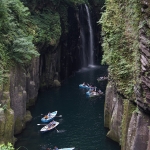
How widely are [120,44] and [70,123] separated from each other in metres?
9.49

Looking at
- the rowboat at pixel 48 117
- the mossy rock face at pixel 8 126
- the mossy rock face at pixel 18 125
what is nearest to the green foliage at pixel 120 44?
the mossy rock face at pixel 8 126

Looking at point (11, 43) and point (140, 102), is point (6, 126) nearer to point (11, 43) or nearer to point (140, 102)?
point (11, 43)

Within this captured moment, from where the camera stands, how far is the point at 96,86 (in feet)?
134

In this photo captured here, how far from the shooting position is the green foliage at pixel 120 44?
19688mm

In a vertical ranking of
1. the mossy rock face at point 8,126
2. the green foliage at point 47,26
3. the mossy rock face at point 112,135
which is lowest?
the mossy rock face at point 112,135

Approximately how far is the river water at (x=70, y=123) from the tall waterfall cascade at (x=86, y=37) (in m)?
13.2

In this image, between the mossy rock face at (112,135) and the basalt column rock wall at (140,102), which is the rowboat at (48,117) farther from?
the basalt column rock wall at (140,102)

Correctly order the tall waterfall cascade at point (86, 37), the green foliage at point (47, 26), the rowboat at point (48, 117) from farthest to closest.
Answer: the tall waterfall cascade at point (86, 37) < the green foliage at point (47, 26) < the rowboat at point (48, 117)

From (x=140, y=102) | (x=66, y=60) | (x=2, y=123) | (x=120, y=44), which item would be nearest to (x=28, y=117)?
(x=2, y=123)

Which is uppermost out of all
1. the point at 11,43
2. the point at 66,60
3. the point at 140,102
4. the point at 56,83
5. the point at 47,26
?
the point at 47,26

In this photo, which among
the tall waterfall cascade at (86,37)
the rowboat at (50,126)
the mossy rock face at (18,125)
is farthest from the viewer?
the tall waterfall cascade at (86,37)

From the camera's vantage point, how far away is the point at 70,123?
26.9 metres

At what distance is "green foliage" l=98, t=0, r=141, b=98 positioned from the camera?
19.7 metres

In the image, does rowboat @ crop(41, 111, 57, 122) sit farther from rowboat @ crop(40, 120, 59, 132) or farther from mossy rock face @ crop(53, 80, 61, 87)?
mossy rock face @ crop(53, 80, 61, 87)
